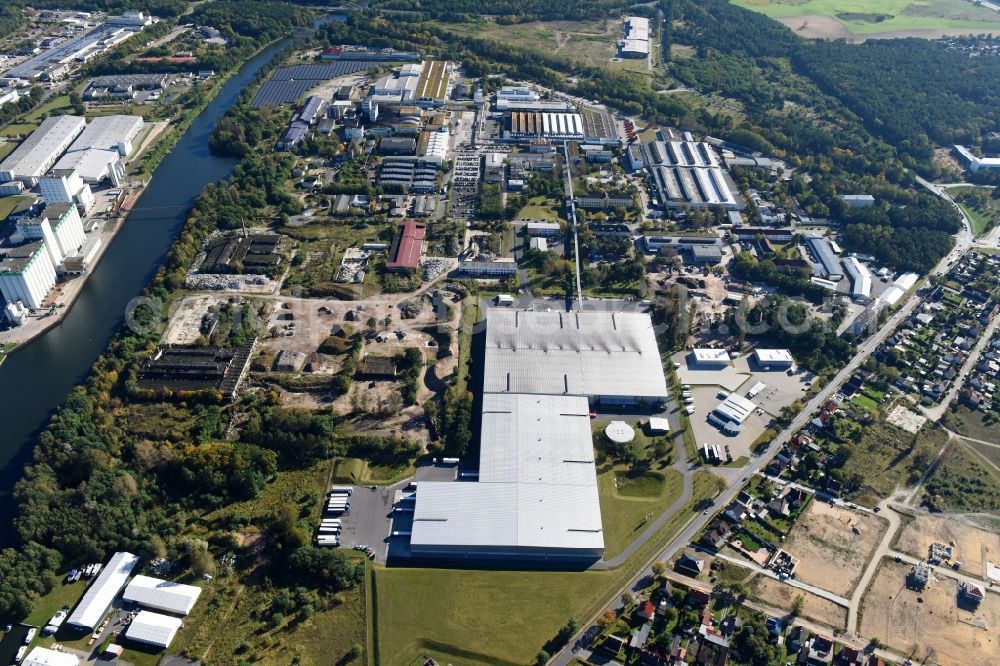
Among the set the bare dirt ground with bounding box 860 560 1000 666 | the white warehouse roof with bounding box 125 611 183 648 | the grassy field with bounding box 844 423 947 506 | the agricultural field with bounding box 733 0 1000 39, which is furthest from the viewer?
the agricultural field with bounding box 733 0 1000 39

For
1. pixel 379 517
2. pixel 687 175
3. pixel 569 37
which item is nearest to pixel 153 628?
pixel 379 517

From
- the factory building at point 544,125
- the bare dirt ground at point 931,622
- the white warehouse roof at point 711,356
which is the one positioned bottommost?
the bare dirt ground at point 931,622

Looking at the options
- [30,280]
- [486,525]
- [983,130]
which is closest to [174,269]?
[30,280]

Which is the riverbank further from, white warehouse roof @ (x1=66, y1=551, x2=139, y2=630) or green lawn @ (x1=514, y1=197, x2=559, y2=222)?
green lawn @ (x1=514, y1=197, x2=559, y2=222)

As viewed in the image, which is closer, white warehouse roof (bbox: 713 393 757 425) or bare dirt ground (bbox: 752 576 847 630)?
bare dirt ground (bbox: 752 576 847 630)

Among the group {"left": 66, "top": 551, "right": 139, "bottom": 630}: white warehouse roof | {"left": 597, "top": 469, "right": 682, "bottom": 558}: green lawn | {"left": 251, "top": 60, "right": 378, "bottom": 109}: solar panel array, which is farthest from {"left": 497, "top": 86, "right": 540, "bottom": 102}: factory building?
{"left": 66, "top": 551, "right": 139, "bottom": 630}: white warehouse roof

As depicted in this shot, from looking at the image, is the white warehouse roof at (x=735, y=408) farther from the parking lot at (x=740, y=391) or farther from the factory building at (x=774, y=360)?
the factory building at (x=774, y=360)

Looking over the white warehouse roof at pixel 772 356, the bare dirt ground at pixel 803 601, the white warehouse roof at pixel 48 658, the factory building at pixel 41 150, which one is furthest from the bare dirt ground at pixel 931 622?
the factory building at pixel 41 150
